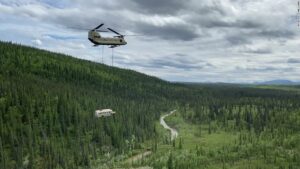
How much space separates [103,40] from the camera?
6656 centimetres

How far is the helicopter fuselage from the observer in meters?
64.7

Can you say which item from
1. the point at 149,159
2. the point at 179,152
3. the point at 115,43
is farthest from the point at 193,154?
the point at 115,43

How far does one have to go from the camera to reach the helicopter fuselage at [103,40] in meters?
64.7

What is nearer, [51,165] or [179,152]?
[51,165]

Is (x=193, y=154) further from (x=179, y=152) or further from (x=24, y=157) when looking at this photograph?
(x=24, y=157)

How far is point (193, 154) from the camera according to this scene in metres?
194

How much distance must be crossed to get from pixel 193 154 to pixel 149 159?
24435 mm

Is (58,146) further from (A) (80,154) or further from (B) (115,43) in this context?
(B) (115,43)

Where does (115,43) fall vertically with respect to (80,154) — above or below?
above

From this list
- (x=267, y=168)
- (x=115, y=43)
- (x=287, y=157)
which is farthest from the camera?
(x=287, y=157)

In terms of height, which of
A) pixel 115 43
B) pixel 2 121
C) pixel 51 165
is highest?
pixel 115 43

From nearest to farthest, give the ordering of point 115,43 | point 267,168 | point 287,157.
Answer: point 115,43, point 267,168, point 287,157

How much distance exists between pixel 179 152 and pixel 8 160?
259 feet

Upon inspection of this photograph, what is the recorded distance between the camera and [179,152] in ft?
656
